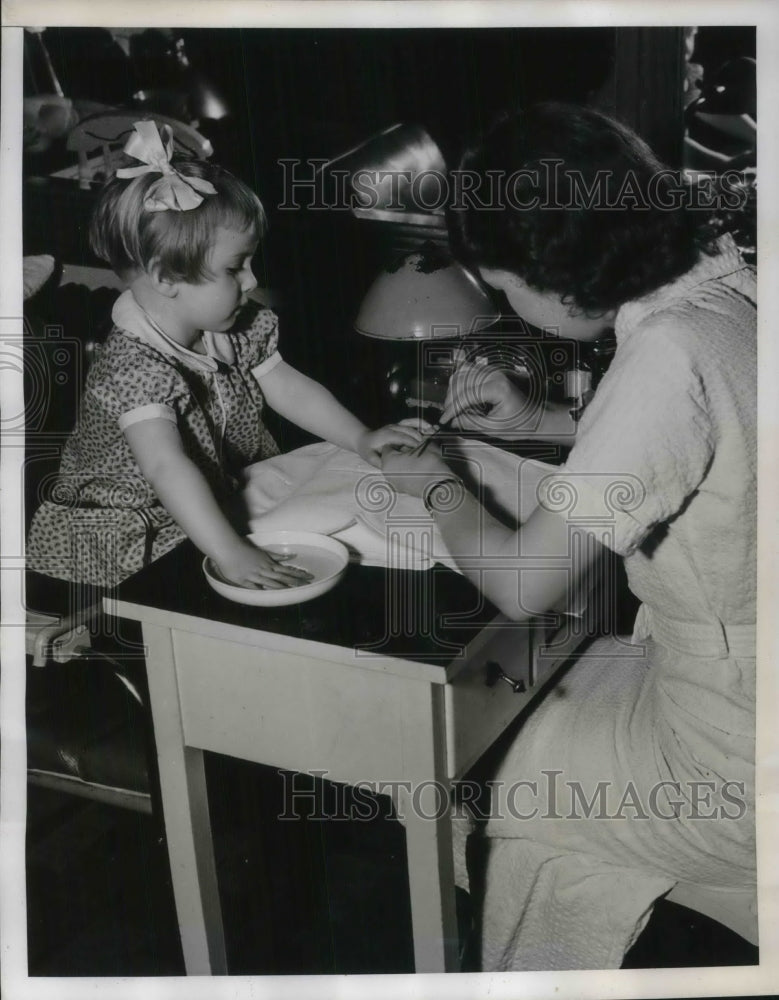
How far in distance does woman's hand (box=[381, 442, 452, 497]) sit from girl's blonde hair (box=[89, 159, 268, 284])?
0.88ft

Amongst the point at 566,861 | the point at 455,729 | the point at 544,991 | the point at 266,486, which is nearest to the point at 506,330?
the point at 266,486

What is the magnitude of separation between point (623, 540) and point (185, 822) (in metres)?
0.53

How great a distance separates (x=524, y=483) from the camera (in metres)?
1.00

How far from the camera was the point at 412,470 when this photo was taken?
0.95m

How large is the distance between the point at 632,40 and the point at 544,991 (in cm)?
100

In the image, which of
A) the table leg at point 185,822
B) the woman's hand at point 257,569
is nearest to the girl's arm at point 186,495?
the woman's hand at point 257,569

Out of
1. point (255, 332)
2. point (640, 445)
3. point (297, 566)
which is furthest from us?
point (255, 332)

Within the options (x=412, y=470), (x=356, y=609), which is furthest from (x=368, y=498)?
(x=356, y=609)

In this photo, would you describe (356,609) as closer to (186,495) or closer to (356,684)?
(356,684)

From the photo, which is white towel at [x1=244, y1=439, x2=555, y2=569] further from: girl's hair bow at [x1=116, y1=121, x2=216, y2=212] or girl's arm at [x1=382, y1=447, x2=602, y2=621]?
girl's hair bow at [x1=116, y1=121, x2=216, y2=212]

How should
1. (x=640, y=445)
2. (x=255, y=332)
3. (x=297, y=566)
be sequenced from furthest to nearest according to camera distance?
(x=255, y=332)
(x=297, y=566)
(x=640, y=445)

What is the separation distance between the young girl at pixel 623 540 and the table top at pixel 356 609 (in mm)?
38

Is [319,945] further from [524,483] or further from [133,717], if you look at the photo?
[524,483]

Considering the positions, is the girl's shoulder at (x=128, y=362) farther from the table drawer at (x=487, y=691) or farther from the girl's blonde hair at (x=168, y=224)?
the table drawer at (x=487, y=691)
